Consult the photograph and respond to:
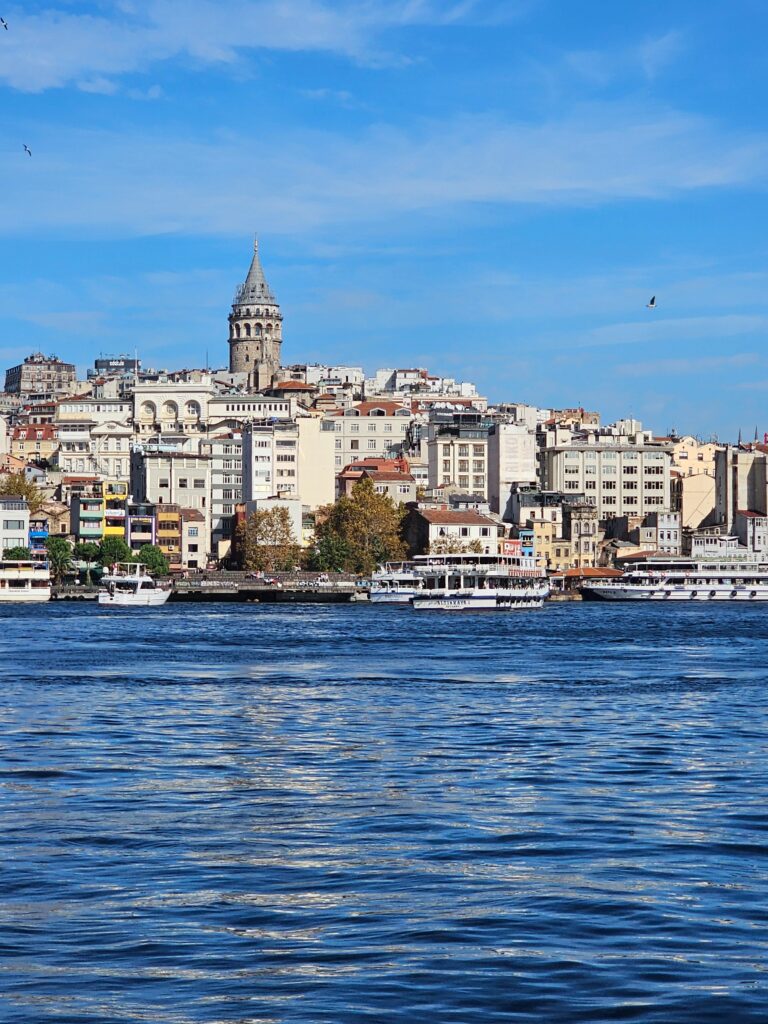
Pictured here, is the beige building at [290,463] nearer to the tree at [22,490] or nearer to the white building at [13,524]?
the tree at [22,490]

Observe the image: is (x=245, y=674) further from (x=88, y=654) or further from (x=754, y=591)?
(x=754, y=591)

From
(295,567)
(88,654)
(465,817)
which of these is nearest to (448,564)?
(295,567)

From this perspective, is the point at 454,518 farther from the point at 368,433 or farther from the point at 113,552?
the point at 368,433

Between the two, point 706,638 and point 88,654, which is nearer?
point 88,654

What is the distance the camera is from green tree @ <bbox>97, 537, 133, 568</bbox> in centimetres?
9712

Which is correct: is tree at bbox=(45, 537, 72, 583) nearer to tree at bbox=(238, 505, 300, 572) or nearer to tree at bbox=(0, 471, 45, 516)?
tree at bbox=(0, 471, 45, 516)

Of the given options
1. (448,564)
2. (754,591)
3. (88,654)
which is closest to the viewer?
(88,654)

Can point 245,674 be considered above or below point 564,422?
below

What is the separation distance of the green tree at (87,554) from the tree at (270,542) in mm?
8556

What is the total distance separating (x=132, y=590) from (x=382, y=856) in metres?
74.2

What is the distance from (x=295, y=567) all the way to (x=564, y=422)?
46057 millimetres

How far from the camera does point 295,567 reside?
325 feet

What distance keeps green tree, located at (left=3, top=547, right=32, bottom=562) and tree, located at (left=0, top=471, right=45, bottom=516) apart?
6534 mm

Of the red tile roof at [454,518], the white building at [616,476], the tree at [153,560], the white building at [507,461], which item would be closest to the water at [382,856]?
the tree at [153,560]
